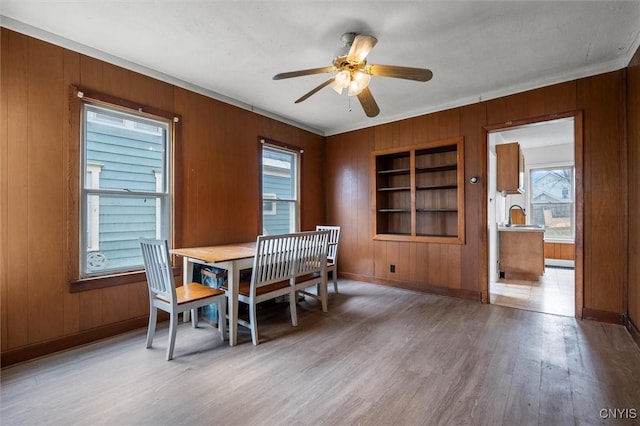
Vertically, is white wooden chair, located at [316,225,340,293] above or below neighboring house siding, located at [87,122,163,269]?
below

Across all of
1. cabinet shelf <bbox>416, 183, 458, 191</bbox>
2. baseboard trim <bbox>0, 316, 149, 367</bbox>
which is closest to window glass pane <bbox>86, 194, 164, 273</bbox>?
baseboard trim <bbox>0, 316, 149, 367</bbox>

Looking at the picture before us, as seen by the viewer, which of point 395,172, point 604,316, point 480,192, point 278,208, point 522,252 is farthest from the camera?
point 522,252

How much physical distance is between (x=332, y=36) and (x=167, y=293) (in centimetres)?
247

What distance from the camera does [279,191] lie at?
4535 millimetres

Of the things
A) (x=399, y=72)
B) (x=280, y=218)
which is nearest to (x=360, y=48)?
(x=399, y=72)

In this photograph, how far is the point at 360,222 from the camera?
15.9ft

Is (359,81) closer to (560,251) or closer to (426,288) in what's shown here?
(426,288)

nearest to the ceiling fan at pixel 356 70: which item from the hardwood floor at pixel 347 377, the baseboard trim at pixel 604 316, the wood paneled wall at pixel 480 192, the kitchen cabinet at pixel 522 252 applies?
the wood paneled wall at pixel 480 192

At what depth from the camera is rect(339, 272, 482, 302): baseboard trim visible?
3.75 m

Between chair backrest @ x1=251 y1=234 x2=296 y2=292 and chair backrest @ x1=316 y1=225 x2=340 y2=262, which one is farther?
chair backrest @ x1=316 y1=225 x2=340 y2=262

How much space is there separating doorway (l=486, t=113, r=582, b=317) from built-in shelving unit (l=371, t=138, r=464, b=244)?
0.44 metres

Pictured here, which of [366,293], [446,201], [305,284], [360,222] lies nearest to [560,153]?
[446,201]

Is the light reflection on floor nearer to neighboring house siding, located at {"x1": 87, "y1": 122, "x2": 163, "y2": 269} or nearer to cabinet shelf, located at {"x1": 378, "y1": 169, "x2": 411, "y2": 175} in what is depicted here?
cabinet shelf, located at {"x1": 378, "y1": 169, "x2": 411, "y2": 175}

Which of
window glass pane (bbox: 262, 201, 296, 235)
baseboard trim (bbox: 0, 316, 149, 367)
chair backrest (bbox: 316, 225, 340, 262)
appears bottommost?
baseboard trim (bbox: 0, 316, 149, 367)
